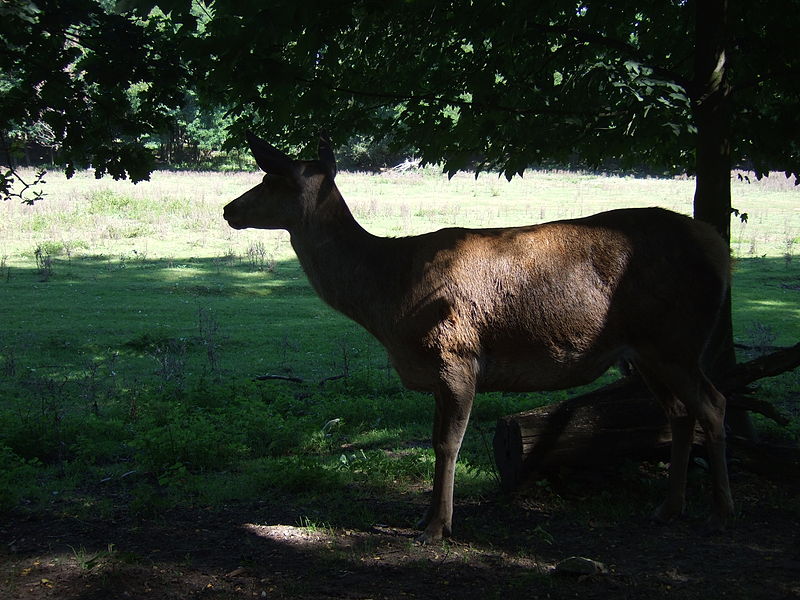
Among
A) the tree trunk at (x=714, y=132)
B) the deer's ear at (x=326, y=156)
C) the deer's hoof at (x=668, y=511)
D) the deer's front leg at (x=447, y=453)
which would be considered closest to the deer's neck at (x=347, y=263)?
the deer's ear at (x=326, y=156)

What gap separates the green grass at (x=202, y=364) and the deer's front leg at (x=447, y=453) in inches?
41.2

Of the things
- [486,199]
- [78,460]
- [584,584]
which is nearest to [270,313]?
[78,460]

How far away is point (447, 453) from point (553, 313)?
123 cm

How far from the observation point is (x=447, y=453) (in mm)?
5840

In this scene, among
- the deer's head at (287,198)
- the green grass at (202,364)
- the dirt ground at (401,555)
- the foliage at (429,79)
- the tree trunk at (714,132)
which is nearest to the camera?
the dirt ground at (401,555)

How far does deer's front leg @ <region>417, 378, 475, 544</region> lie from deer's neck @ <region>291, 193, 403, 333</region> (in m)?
0.83

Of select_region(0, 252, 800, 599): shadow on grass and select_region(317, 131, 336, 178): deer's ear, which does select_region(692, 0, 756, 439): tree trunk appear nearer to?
select_region(0, 252, 800, 599): shadow on grass

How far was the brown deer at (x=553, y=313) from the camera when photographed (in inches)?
229

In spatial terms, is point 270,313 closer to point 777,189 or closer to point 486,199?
point 486,199

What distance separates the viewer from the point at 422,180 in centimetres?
4191

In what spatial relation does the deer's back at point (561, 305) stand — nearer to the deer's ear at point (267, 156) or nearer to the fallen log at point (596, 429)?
the fallen log at point (596, 429)

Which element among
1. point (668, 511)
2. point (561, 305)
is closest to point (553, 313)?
point (561, 305)

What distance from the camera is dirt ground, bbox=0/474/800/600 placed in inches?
191

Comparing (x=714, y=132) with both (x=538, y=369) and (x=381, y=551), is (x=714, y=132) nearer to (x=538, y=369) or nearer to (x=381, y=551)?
(x=538, y=369)
